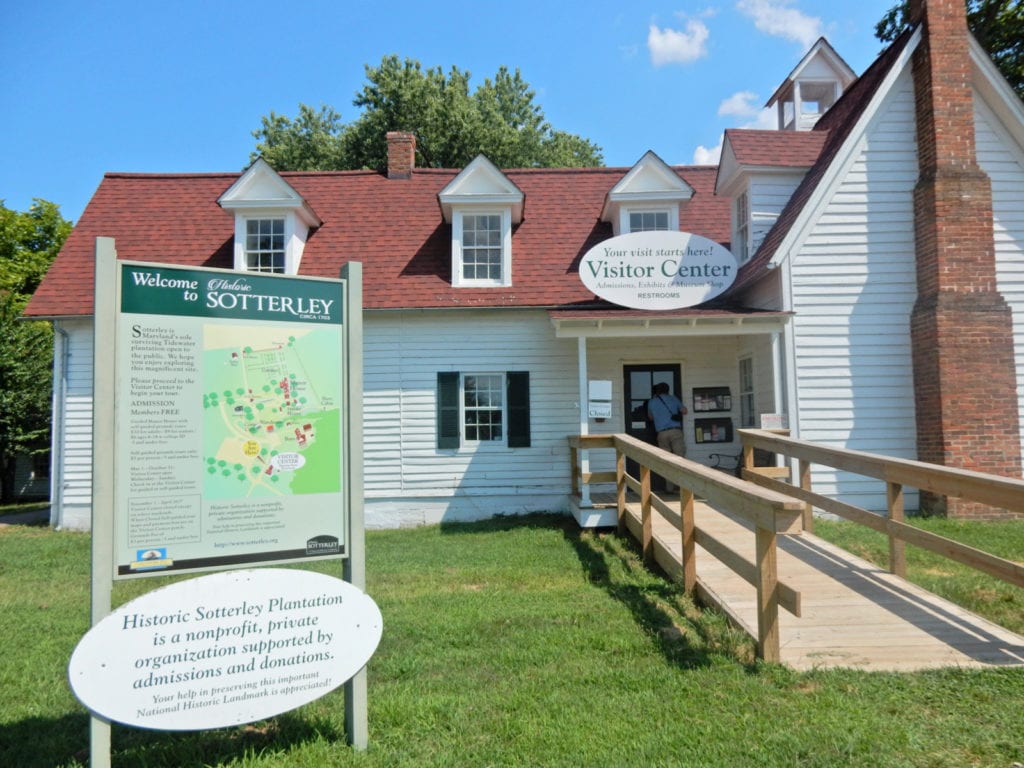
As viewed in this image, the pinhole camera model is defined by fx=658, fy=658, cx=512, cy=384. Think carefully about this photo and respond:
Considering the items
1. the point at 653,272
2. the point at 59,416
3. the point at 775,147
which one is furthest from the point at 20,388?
the point at 775,147

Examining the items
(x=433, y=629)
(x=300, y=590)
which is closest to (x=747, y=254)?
(x=433, y=629)

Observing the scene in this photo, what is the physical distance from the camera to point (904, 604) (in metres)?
5.11

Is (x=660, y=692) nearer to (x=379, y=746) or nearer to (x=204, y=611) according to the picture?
(x=379, y=746)

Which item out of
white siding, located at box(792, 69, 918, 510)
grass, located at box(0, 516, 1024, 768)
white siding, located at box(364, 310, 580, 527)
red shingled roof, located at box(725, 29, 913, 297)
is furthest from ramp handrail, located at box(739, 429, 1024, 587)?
white siding, located at box(364, 310, 580, 527)

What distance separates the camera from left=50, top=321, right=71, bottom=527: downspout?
12086 mm

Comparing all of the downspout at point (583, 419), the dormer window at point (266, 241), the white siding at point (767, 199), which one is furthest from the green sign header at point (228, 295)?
the white siding at point (767, 199)

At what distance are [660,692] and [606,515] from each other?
5.72 metres

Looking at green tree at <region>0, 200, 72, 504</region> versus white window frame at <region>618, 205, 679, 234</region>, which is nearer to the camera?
white window frame at <region>618, 205, 679, 234</region>

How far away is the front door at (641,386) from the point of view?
1229 centimetres

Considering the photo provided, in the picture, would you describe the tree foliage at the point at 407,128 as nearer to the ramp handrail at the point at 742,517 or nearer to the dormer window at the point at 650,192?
the dormer window at the point at 650,192

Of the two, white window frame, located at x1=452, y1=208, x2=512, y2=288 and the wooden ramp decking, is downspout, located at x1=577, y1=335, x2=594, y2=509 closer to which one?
white window frame, located at x1=452, y1=208, x2=512, y2=288

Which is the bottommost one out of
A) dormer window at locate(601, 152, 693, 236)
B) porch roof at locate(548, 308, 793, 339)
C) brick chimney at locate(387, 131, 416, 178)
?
porch roof at locate(548, 308, 793, 339)

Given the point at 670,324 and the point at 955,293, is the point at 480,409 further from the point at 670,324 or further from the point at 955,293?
the point at 955,293

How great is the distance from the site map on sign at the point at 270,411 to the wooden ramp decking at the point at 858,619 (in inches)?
123
